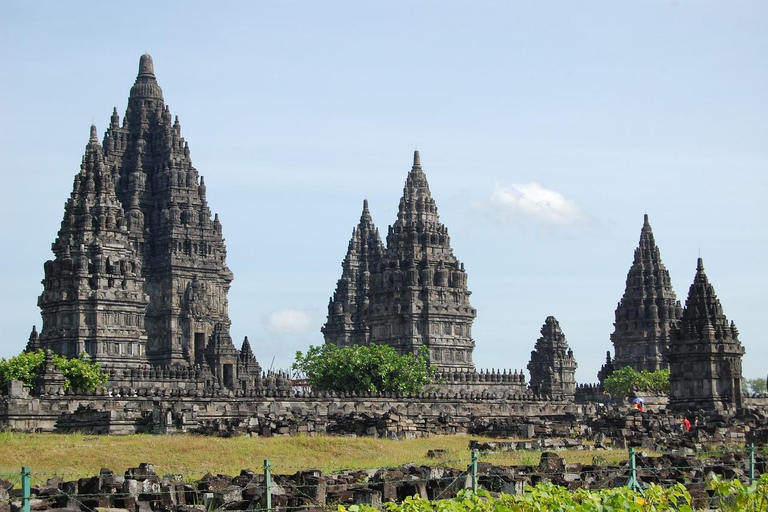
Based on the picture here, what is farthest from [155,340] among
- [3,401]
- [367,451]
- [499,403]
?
[367,451]

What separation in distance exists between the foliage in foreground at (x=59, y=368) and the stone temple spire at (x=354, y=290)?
1725 inches

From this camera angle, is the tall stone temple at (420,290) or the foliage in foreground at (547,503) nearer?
the foliage in foreground at (547,503)

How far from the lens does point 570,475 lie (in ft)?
120

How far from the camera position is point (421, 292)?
119188 mm

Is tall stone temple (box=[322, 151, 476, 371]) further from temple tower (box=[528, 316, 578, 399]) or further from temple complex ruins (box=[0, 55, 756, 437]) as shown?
temple tower (box=[528, 316, 578, 399])

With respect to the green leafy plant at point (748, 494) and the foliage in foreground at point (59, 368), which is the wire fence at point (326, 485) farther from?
the foliage in foreground at point (59, 368)

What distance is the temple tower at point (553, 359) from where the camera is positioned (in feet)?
433

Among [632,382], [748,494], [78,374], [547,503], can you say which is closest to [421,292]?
[632,382]

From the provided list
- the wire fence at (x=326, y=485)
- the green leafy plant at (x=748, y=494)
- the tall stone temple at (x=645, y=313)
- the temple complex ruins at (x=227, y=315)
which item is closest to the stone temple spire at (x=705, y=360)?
the temple complex ruins at (x=227, y=315)

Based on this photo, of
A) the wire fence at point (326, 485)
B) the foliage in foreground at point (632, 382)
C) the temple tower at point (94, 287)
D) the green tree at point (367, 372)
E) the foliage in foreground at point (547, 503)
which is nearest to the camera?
the foliage in foreground at point (547, 503)

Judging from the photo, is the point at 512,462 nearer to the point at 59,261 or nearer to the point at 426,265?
the point at 59,261

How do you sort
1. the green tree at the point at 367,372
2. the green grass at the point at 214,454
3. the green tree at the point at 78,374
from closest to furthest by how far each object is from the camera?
the green grass at the point at 214,454, the green tree at the point at 78,374, the green tree at the point at 367,372

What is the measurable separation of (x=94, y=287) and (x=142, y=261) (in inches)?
642

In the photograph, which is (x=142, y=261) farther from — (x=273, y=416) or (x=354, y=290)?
(x=273, y=416)
